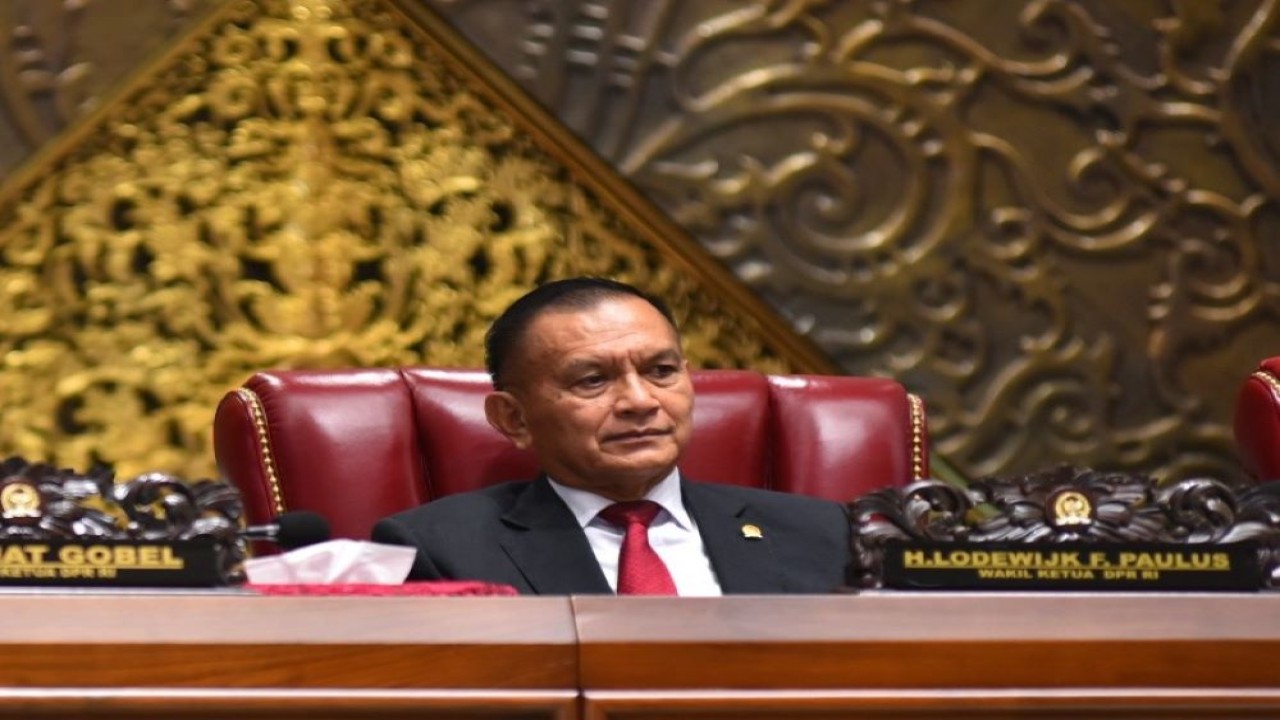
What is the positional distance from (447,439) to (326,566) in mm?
967

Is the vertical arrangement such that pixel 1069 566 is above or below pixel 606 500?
above

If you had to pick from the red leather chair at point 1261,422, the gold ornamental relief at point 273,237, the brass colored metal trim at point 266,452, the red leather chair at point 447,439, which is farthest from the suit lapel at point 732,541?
the gold ornamental relief at point 273,237

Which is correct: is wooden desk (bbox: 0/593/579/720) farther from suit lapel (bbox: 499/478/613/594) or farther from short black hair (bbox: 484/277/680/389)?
short black hair (bbox: 484/277/680/389)

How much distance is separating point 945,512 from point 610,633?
1.73 ft

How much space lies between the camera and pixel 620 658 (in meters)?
1.21

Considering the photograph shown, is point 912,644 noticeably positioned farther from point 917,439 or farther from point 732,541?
point 917,439

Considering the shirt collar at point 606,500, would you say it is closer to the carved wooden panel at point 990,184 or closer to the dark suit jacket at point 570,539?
the dark suit jacket at point 570,539

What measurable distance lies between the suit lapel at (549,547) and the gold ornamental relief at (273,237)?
3.15 feet

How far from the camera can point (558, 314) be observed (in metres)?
2.68

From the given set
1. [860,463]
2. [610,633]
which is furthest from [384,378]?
[610,633]

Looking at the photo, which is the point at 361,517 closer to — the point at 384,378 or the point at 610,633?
the point at 384,378

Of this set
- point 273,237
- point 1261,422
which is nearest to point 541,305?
point 273,237

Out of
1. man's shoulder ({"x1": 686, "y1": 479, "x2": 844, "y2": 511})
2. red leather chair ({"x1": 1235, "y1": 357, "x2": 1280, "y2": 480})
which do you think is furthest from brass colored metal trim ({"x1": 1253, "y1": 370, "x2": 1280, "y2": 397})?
man's shoulder ({"x1": 686, "y1": 479, "x2": 844, "y2": 511})

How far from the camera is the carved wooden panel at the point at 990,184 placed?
3588 millimetres
